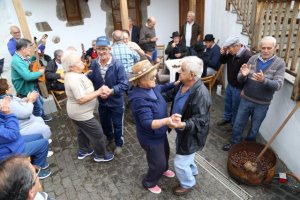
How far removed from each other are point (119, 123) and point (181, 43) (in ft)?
12.6

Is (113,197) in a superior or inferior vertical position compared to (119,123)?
inferior

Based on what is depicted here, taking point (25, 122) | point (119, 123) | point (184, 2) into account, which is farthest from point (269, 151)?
point (184, 2)

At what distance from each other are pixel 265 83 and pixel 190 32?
4144mm

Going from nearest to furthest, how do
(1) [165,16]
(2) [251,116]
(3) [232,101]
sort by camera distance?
(2) [251,116] < (3) [232,101] < (1) [165,16]

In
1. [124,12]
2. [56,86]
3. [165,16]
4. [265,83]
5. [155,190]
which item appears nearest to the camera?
[265,83]

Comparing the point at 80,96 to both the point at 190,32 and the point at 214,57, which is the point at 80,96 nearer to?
the point at 214,57

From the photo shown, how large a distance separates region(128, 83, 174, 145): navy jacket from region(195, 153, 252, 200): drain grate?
4.18 ft

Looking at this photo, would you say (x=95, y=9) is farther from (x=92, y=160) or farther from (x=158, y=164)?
(x=158, y=164)

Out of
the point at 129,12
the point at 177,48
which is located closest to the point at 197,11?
the point at 177,48

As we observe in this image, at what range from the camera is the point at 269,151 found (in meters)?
3.41

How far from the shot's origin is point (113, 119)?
151 inches

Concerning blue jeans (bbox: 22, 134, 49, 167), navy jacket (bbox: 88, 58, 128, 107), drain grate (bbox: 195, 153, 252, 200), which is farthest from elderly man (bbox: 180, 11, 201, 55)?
blue jeans (bbox: 22, 134, 49, 167)

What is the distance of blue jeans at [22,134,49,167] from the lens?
3.22 meters

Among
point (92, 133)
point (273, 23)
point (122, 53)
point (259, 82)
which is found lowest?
point (92, 133)
